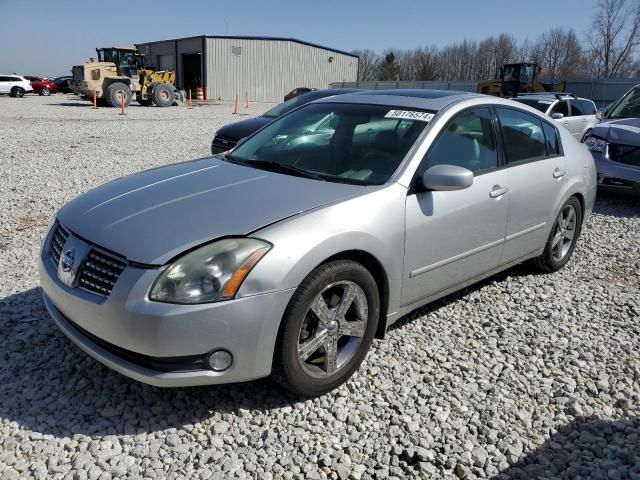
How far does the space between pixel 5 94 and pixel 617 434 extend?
1722 inches

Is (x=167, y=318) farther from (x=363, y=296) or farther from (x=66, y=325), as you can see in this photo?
(x=363, y=296)

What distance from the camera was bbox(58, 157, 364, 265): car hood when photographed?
8.34ft

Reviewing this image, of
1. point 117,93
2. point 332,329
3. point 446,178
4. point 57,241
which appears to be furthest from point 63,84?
point 332,329

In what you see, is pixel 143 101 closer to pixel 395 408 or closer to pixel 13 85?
pixel 13 85

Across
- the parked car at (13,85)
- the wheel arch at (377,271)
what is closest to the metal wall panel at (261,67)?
the parked car at (13,85)

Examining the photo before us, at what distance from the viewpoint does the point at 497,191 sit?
372cm

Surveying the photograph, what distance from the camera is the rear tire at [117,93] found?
88.2ft

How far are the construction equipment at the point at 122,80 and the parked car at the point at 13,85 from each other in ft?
31.4

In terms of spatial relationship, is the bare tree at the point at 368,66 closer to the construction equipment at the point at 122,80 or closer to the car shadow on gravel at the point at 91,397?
the construction equipment at the point at 122,80

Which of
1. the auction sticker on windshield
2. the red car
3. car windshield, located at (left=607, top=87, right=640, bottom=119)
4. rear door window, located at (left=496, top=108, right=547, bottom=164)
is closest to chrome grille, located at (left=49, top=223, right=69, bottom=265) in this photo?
the auction sticker on windshield

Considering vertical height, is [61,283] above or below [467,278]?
above

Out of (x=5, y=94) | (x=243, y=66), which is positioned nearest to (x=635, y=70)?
(x=243, y=66)

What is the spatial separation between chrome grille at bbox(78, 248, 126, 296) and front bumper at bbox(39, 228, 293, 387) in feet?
0.13

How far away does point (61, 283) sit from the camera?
271 centimetres
